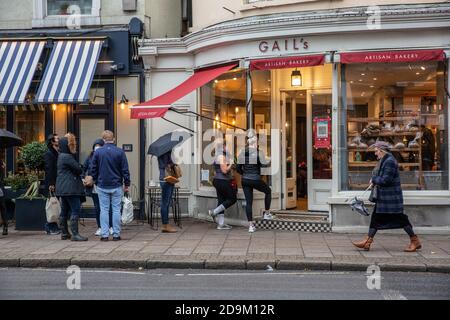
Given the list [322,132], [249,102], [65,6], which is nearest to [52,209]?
[249,102]

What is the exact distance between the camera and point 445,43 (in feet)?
43.0

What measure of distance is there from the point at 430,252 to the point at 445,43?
14.3ft

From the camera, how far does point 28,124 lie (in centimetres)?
1641

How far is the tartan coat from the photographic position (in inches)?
428

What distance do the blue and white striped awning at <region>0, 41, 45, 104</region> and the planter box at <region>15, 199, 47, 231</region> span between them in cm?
263

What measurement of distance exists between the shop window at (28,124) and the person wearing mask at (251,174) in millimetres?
5382

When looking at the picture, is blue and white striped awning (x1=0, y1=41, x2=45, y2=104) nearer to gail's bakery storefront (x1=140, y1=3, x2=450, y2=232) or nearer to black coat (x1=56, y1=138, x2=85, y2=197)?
black coat (x1=56, y1=138, x2=85, y2=197)

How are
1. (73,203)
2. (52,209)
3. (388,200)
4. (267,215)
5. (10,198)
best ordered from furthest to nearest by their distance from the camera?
(10,198)
(267,215)
(52,209)
(73,203)
(388,200)

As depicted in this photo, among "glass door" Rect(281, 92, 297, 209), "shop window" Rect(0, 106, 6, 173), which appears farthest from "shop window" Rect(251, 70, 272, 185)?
"shop window" Rect(0, 106, 6, 173)

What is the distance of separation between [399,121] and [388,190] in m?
3.10

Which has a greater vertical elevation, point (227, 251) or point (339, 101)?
point (339, 101)

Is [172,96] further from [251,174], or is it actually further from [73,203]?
[73,203]
